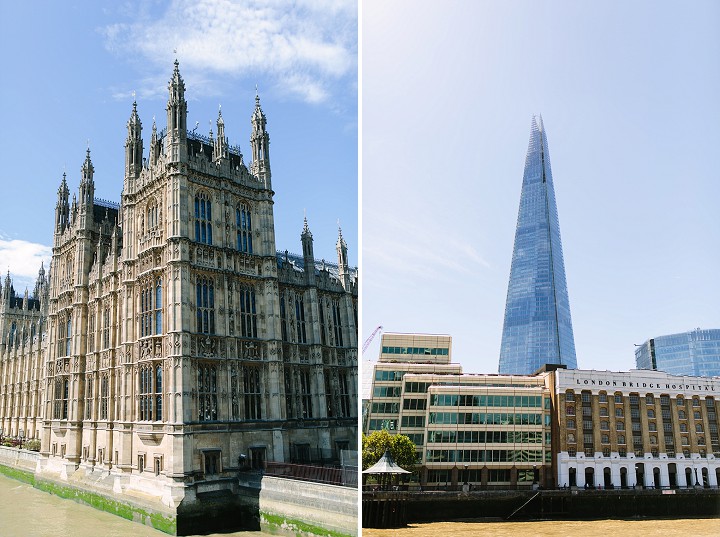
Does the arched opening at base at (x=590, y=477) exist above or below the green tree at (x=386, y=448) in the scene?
below

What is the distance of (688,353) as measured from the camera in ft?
266

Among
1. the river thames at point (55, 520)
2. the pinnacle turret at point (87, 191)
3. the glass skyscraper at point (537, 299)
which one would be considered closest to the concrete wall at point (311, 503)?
the river thames at point (55, 520)

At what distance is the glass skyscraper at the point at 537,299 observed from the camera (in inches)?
4151

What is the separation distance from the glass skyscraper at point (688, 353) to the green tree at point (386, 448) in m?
58.2

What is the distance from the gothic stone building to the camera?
776 inches

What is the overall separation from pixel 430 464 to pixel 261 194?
734 inches

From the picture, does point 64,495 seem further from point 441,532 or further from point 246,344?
point 441,532

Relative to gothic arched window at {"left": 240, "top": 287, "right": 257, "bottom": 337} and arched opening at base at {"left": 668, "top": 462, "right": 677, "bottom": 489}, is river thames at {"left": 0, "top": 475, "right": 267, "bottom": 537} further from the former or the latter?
arched opening at base at {"left": 668, "top": 462, "right": 677, "bottom": 489}

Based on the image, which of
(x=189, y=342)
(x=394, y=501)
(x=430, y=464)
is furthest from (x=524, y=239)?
(x=189, y=342)

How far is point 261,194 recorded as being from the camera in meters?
23.2

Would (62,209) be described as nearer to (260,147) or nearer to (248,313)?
(260,147)

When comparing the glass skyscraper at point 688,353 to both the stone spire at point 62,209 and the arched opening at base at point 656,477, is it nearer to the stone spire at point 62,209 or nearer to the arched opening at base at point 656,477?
the arched opening at base at point 656,477

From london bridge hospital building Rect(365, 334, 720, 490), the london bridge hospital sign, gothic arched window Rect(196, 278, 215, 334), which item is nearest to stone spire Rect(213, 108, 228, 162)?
gothic arched window Rect(196, 278, 215, 334)

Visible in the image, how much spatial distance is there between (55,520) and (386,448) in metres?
13.1
